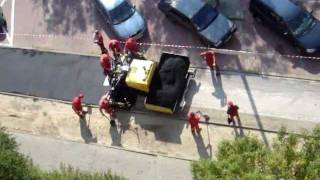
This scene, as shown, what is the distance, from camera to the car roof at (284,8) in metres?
21.0

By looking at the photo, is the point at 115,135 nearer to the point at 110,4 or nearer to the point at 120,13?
the point at 120,13

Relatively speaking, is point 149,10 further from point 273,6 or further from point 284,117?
point 284,117

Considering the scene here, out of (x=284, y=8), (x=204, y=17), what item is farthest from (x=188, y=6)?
(x=284, y=8)

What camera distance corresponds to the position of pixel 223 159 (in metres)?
15.3

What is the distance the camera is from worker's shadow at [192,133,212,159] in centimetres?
1972

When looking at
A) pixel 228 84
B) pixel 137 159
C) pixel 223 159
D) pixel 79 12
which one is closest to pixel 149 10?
pixel 79 12

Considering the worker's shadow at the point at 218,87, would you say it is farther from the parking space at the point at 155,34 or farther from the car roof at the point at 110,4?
the car roof at the point at 110,4

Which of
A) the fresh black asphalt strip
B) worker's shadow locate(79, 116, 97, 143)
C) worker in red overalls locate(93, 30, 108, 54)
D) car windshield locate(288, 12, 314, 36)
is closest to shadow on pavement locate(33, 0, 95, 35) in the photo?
the fresh black asphalt strip

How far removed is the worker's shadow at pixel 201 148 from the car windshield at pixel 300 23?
17.0 feet

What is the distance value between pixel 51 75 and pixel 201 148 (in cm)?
679

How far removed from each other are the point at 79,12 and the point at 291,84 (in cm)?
928

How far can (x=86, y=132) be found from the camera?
832 inches

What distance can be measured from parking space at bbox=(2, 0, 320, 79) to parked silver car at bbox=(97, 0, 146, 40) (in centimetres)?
49

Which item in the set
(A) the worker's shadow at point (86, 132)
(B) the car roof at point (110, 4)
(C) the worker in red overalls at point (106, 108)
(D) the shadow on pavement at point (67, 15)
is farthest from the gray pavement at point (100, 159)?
(B) the car roof at point (110, 4)
